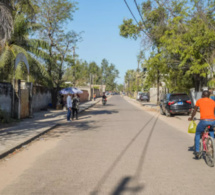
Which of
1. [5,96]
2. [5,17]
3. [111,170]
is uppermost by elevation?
[5,17]

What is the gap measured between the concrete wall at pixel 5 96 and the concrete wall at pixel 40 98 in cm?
687

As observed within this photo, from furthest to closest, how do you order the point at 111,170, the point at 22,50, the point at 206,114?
the point at 22,50, the point at 206,114, the point at 111,170

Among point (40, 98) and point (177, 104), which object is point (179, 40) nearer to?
point (177, 104)

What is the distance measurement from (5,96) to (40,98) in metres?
9.75

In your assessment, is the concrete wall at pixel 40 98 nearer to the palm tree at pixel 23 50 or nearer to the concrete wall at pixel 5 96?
the palm tree at pixel 23 50

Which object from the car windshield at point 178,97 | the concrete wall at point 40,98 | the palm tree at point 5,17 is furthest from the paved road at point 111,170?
the concrete wall at point 40,98

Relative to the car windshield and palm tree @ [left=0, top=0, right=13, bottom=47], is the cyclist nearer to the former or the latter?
palm tree @ [left=0, top=0, right=13, bottom=47]

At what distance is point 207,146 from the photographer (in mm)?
6230

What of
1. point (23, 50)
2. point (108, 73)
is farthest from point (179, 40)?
point (108, 73)

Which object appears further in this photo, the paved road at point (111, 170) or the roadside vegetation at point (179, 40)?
Result: the roadside vegetation at point (179, 40)

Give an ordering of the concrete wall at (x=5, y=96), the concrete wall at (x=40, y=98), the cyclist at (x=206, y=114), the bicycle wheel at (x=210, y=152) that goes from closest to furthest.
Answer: the bicycle wheel at (x=210, y=152), the cyclist at (x=206, y=114), the concrete wall at (x=5, y=96), the concrete wall at (x=40, y=98)

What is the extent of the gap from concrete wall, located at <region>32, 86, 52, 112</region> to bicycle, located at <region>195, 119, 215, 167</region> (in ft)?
61.6

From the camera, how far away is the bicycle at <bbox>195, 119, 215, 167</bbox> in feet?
20.0

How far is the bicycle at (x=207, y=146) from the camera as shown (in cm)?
609
